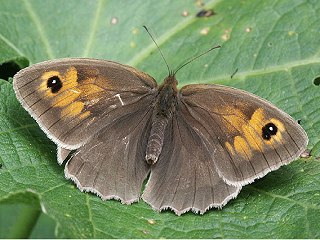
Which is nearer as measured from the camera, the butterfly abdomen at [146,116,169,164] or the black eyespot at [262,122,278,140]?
the black eyespot at [262,122,278,140]

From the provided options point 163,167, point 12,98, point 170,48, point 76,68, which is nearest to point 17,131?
point 12,98

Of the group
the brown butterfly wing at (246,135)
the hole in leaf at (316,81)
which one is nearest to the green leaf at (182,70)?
the hole in leaf at (316,81)

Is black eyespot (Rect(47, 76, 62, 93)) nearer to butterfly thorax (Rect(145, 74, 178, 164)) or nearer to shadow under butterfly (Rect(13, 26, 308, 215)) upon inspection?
shadow under butterfly (Rect(13, 26, 308, 215))

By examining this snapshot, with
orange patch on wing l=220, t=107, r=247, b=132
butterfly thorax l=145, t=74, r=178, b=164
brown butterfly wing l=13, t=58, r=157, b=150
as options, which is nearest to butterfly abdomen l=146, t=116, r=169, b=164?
butterfly thorax l=145, t=74, r=178, b=164

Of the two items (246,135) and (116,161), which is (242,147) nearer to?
(246,135)

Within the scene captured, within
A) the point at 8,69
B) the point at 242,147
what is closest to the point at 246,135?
the point at 242,147

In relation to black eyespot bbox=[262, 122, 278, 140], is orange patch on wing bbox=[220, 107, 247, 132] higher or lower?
higher

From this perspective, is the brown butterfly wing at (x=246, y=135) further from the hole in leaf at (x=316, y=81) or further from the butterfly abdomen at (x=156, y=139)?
the hole in leaf at (x=316, y=81)
